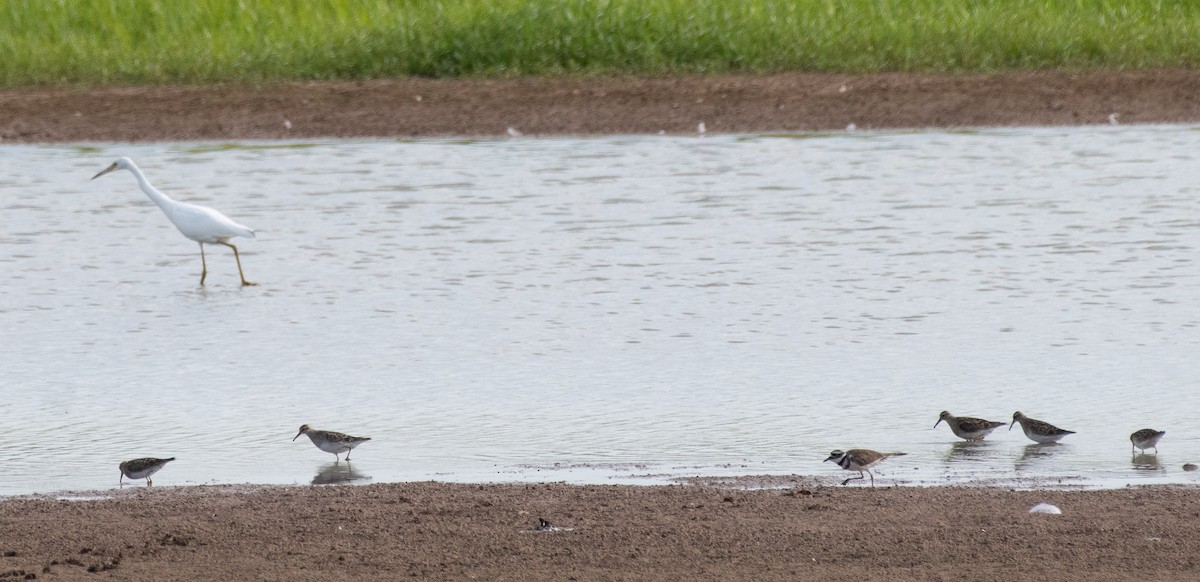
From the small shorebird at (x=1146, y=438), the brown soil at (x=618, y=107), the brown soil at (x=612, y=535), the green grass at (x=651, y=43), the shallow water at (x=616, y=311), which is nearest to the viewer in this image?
the brown soil at (x=612, y=535)

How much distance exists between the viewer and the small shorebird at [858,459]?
676 cm

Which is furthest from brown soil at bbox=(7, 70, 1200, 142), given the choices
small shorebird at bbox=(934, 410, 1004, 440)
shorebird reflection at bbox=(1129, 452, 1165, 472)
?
shorebird reflection at bbox=(1129, 452, 1165, 472)

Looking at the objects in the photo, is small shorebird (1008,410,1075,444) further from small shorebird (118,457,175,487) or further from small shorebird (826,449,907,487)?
small shorebird (118,457,175,487)

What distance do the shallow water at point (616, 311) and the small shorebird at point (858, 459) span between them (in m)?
0.16

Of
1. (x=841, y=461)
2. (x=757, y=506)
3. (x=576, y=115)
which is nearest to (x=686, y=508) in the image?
(x=757, y=506)

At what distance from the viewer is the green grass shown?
2016 centimetres

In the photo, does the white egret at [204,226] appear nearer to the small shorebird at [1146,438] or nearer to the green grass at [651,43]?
the small shorebird at [1146,438]

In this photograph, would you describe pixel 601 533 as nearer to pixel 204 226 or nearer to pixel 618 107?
pixel 204 226

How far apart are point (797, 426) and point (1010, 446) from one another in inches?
34.5

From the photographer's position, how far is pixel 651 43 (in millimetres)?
20219

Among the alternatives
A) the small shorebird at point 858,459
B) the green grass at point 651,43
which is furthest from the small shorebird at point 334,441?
the green grass at point 651,43

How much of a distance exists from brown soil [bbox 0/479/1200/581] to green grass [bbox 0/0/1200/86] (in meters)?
13.9

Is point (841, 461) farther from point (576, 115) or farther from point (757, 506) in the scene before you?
point (576, 115)

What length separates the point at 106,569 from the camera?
573 cm
